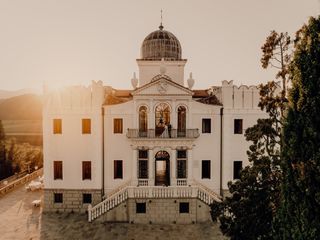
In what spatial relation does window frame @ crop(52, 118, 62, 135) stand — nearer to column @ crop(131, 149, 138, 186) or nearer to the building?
the building

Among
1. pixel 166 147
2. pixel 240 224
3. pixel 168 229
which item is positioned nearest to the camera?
pixel 240 224

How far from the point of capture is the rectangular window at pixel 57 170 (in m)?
24.9

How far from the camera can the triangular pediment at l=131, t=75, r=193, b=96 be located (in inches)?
953

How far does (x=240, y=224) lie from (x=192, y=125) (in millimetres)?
12164

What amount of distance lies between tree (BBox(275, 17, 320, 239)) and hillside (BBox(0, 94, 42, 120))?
12635 cm

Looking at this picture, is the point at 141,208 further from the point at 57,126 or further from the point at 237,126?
the point at 237,126

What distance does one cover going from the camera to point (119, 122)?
81.8ft

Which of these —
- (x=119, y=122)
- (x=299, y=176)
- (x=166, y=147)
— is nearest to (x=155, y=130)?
(x=166, y=147)

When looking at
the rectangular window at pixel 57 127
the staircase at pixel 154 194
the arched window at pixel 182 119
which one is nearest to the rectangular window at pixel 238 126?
the arched window at pixel 182 119

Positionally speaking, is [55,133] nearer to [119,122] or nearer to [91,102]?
[91,102]

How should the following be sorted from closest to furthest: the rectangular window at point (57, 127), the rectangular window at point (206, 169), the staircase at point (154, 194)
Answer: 1. the staircase at point (154, 194)
2. the rectangular window at point (57, 127)
3. the rectangular window at point (206, 169)

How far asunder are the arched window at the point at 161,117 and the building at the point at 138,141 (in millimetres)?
89

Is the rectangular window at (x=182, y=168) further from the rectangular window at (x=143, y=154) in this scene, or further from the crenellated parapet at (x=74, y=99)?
the crenellated parapet at (x=74, y=99)

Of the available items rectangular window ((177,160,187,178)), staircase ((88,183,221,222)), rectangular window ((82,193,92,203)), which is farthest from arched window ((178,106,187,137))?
Answer: rectangular window ((82,193,92,203))
